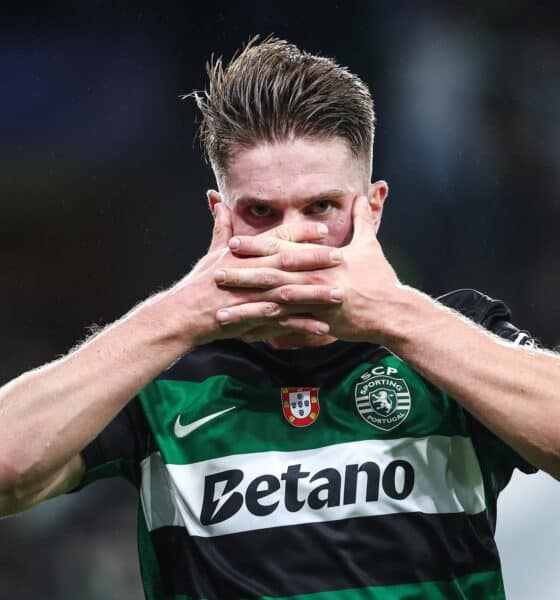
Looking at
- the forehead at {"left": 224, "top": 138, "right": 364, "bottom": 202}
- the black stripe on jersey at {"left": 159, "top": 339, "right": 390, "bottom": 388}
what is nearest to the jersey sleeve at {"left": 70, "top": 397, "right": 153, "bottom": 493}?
the black stripe on jersey at {"left": 159, "top": 339, "right": 390, "bottom": 388}

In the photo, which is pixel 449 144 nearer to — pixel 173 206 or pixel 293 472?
pixel 173 206

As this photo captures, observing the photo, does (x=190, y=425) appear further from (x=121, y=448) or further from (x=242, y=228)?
(x=242, y=228)

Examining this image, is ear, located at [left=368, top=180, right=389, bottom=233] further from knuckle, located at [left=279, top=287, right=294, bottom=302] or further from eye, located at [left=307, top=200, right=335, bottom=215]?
knuckle, located at [left=279, top=287, right=294, bottom=302]

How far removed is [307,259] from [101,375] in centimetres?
51

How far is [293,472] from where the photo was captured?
7.51 ft

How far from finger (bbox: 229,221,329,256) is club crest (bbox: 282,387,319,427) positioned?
0.40 m

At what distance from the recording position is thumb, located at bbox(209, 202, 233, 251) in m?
2.26

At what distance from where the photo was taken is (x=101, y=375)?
2.09 metres

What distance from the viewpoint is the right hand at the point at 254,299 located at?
209cm

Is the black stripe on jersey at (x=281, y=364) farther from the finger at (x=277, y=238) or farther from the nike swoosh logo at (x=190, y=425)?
the finger at (x=277, y=238)

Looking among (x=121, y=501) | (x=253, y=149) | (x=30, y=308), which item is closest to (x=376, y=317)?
(x=253, y=149)

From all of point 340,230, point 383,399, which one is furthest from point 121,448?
point 340,230

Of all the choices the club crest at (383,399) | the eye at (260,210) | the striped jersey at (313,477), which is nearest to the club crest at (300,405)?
the striped jersey at (313,477)

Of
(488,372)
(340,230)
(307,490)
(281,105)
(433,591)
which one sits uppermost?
(281,105)
